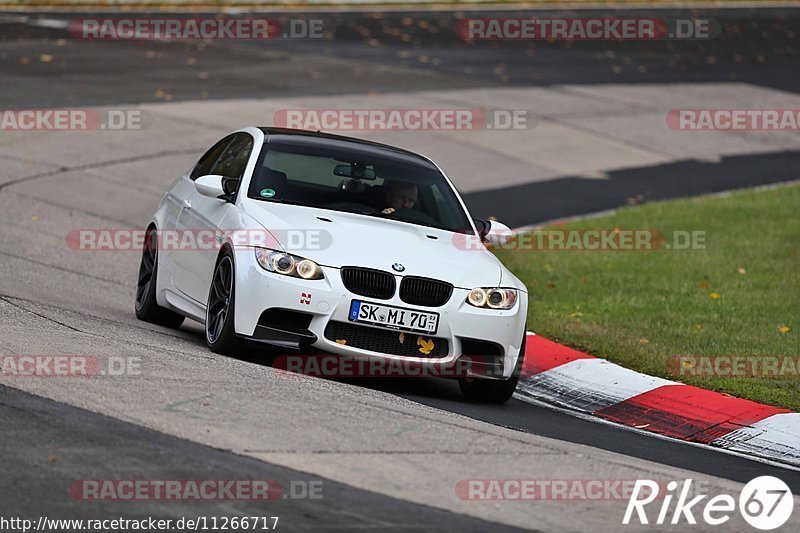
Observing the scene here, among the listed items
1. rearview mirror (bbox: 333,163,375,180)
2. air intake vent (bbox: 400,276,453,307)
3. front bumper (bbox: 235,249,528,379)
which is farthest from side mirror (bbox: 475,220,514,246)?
air intake vent (bbox: 400,276,453,307)

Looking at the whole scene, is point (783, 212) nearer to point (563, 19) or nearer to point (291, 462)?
point (291, 462)

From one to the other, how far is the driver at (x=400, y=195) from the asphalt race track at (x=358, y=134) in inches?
47.6

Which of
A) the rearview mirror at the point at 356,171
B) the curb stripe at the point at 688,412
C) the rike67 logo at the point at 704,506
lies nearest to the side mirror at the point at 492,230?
the rearview mirror at the point at 356,171

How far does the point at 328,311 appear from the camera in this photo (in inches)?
348

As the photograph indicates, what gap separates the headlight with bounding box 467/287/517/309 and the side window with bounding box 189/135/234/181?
2819 mm

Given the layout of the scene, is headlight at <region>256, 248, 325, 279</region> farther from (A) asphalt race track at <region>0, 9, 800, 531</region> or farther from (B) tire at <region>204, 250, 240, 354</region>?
(A) asphalt race track at <region>0, 9, 800, 531</region>

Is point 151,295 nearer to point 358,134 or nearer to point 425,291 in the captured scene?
point 425,291

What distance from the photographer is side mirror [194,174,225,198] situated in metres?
9.95

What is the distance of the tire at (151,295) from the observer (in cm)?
1105

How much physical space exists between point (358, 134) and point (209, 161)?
32.0ft

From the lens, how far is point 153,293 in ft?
36.1

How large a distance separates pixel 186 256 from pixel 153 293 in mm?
748

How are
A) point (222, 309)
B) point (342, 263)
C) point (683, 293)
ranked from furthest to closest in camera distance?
point (683, 293) < point (222, 309) < point (342, 263)

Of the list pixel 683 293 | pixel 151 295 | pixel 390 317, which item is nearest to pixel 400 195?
pixel 390 317
